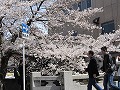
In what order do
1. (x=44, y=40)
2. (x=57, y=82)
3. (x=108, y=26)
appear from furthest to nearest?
(x=108, y=26) → (x=44, y=40) → (x=57, y=82)

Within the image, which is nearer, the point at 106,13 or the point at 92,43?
the point at 92,43

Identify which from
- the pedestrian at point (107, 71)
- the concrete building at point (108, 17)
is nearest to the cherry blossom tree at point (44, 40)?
the pedestrian at point (107, 71)

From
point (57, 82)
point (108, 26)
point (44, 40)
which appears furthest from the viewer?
point (108, 26)

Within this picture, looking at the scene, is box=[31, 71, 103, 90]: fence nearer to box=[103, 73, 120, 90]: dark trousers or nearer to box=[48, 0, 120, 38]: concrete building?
box=[103, 73, 120, 90]: dark trousers

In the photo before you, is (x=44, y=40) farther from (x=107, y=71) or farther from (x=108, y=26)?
(x=108, y=26)

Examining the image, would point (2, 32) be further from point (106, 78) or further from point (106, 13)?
point (106, 13)

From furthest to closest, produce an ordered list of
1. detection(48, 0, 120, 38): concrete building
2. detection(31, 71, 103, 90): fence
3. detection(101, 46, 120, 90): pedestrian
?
detection(48, 0, 120, 38): concrete building, detection(31, 71, 103, 90): fence, detection(101, 46, 120, 90): pedestrian

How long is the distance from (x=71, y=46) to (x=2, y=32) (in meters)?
3.79

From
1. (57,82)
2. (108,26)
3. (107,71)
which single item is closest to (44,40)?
(57,82)

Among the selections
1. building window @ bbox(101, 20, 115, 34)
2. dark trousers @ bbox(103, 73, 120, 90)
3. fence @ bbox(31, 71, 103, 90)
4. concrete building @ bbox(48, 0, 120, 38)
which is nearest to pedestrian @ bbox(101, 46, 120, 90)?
dark trousers @ bbox(103, 73, 120, 90)

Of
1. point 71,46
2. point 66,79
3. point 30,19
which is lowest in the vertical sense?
point 66,79

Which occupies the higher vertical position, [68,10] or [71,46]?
[68,10]

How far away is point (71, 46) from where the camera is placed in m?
16.1

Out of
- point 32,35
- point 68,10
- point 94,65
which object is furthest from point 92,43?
point 94,65
